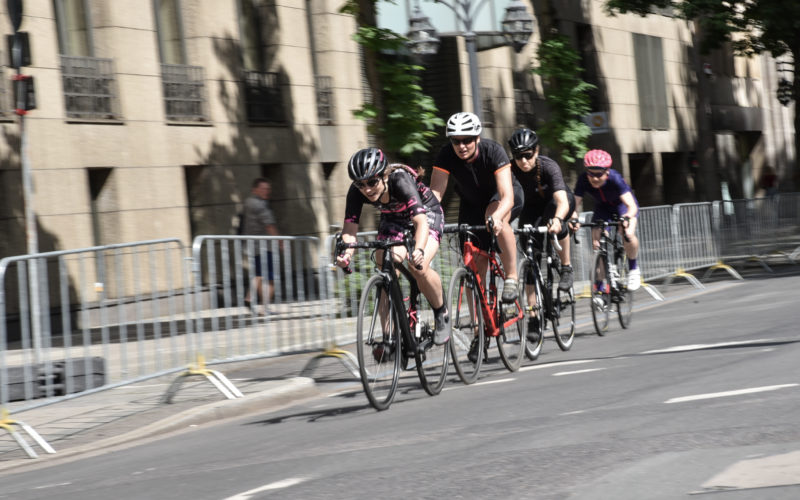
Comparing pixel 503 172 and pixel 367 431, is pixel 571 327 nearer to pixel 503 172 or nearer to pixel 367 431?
pixel 503 172

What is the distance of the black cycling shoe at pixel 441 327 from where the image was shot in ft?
27.2

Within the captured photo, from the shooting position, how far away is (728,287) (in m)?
17.2

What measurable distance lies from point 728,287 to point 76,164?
31.1ft

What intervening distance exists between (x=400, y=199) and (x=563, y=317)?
10.7 ft

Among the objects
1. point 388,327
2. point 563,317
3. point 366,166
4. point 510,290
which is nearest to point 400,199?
point 366,166

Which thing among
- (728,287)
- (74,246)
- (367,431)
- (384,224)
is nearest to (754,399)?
(367,431)

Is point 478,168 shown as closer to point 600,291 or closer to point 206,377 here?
point 206,377

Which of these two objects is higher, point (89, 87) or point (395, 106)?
point (89, 87)

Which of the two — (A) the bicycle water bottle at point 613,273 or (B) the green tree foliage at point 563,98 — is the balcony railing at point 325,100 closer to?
(B) the green tree foliage at point 563,98

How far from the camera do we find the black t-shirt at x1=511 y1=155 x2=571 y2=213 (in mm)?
10266

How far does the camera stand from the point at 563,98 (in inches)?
851

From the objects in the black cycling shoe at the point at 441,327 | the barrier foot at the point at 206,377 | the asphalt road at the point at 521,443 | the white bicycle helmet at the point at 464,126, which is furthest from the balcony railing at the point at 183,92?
the black cycling shoe at the point at 441,327

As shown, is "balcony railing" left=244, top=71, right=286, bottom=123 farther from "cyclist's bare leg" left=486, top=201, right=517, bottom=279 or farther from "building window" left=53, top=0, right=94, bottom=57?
"cyclist's bare leg" left=486, top=201, right=517, bottom=279

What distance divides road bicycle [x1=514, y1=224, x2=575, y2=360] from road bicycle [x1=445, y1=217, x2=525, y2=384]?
15.2 inches
